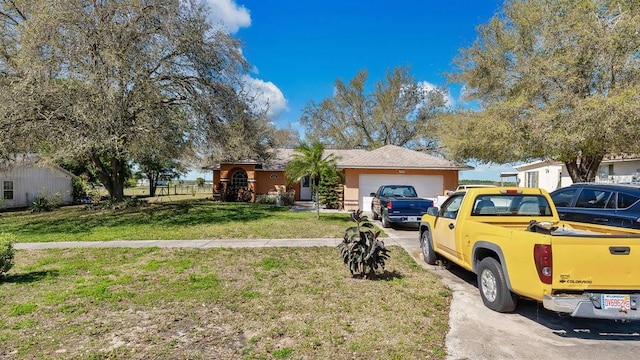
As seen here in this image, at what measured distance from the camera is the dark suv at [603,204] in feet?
21.6

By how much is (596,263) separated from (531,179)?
2930cm

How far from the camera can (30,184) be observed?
22469 mm

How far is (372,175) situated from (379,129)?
16.1 meters

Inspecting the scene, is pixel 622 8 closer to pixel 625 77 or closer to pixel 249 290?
pixel 625 77

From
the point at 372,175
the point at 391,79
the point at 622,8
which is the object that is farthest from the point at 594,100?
the point at 391,79

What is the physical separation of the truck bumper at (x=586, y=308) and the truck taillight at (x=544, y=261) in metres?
0.22

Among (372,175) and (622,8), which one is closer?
(622,8)

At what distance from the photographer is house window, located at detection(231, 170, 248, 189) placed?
2467cm

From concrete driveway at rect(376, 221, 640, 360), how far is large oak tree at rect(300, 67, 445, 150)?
95.0 feet

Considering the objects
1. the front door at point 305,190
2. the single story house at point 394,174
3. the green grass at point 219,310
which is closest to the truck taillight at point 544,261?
the green grass at point 219,310

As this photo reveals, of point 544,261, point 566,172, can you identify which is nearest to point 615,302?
point 544,261

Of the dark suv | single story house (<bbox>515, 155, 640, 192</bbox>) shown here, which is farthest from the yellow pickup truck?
single story house (<bbox>515, 155, 640, 192</bbox>)

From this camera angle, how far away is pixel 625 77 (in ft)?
43.2

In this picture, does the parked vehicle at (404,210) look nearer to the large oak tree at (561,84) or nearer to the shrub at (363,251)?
the large oak tree at (561,84)
